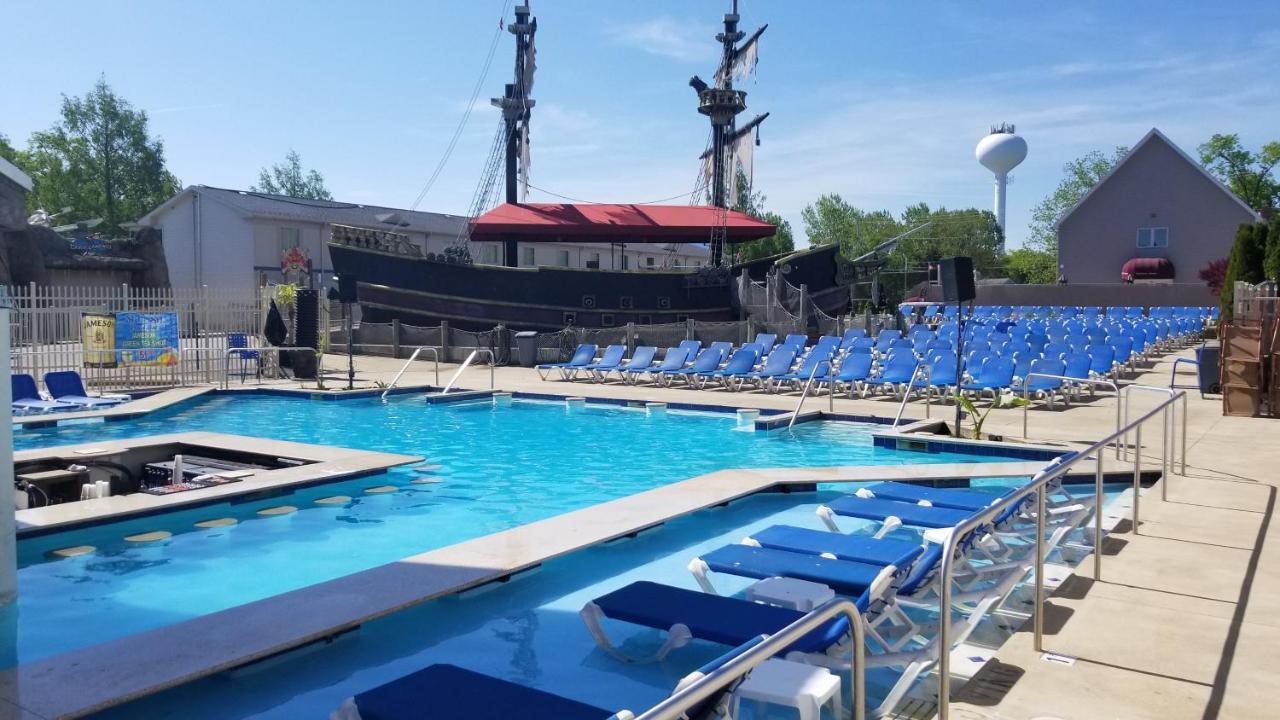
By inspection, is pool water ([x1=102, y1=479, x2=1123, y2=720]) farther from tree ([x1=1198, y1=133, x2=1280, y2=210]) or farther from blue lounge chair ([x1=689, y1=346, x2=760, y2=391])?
tree ([x1=1198, y1=133, x2=1280, y2=210])

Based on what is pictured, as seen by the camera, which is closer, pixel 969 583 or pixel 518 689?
pixel 518 689

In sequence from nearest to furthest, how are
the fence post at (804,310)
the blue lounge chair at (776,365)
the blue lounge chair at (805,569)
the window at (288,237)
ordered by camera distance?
the blue lounge chair at (805,569)
the blue lounge chair at (776,365)
the fence post at (804,310)
the window at (288,237)

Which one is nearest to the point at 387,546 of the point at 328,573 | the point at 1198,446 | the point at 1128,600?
the point at 328,573

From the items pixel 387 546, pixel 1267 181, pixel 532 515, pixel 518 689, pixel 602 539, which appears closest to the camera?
pixel 518 689

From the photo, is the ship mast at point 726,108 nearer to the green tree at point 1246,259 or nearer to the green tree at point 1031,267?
the green tree at point 1246,259

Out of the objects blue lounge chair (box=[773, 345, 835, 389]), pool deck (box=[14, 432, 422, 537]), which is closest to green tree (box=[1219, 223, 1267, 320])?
blue lounge chair (box=[773, 345, 835, 389])

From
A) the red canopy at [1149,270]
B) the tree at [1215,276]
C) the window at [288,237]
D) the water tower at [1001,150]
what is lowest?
the tree at [1215,276]

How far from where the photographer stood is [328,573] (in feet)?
22.6

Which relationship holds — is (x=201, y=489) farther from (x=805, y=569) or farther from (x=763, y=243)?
(x=763, y=243)

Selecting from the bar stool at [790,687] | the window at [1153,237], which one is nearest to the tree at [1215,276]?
the window at [1153,237]

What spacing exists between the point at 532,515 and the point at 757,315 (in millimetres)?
18557

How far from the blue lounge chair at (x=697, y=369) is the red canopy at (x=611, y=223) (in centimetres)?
1133

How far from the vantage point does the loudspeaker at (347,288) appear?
2756 centimetres

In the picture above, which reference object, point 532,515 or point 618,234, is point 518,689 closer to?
point 532,515
